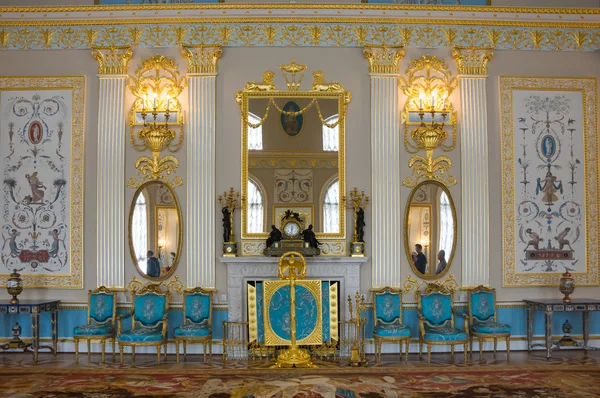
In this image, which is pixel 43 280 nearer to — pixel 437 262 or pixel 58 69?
pixel 58 69

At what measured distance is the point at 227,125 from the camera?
11469 mm

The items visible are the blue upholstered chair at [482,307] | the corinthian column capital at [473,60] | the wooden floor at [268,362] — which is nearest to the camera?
the wooden floor at [268,362]

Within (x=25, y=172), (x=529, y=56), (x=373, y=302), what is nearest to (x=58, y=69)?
(x=25, y=172)

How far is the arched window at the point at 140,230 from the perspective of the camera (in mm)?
11367

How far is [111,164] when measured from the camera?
1142 centimetres

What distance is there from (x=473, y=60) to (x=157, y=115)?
558 cm

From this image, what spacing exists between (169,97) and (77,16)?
6.93ft

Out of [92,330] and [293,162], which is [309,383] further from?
[293,162]

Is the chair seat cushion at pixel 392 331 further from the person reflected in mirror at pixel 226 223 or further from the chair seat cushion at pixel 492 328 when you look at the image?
the person reflected in mirror at pixel 226 223

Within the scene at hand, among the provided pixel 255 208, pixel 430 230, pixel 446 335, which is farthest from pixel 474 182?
pixel 255 208

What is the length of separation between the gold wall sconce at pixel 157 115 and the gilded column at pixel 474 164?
16.1 feet


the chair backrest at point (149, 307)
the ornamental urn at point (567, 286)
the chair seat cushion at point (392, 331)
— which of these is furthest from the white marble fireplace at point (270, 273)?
the ornamental urn at point (567, 286)

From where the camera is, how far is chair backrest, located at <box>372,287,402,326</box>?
10867 millimetres

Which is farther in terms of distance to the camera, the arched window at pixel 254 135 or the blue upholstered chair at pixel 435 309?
the arched window at pixel 254 135
